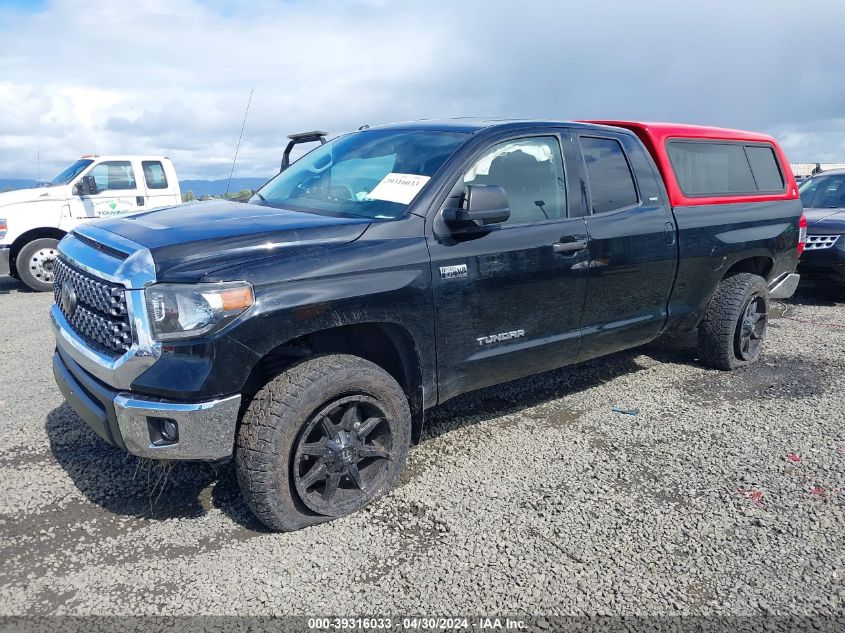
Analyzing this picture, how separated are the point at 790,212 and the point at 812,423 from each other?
213 cm

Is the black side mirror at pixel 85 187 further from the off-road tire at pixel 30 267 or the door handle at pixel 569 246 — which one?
the door handle at pixel 569 246

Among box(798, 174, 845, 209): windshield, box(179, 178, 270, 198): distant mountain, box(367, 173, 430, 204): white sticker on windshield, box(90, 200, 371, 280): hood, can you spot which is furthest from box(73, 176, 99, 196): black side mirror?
box(798, 174, 845, 209): windshield

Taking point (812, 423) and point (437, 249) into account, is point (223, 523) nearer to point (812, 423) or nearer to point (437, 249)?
point (437, 249)

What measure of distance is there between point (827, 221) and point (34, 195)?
1088cm

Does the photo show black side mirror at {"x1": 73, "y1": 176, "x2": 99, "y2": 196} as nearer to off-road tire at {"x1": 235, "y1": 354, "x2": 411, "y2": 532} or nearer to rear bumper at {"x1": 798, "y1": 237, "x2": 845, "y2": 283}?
off-road tire at {"x1": 235, "y1": 354, "x2": 411, "y2": 532}

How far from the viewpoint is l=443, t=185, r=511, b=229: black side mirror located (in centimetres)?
314

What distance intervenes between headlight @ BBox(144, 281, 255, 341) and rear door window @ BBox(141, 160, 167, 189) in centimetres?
861

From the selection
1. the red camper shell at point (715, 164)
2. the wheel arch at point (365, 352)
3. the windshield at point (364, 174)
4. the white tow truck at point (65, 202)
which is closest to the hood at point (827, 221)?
the red camper shell at point (715, 164)

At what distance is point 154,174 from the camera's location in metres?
10.4

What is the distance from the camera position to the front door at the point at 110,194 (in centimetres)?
958

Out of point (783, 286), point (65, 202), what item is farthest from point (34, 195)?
point (783, 286)

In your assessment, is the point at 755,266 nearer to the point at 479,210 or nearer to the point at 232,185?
the point at 479,210

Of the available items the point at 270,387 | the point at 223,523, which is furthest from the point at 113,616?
the point at 270,387

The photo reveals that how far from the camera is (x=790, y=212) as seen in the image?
5.50 meters
